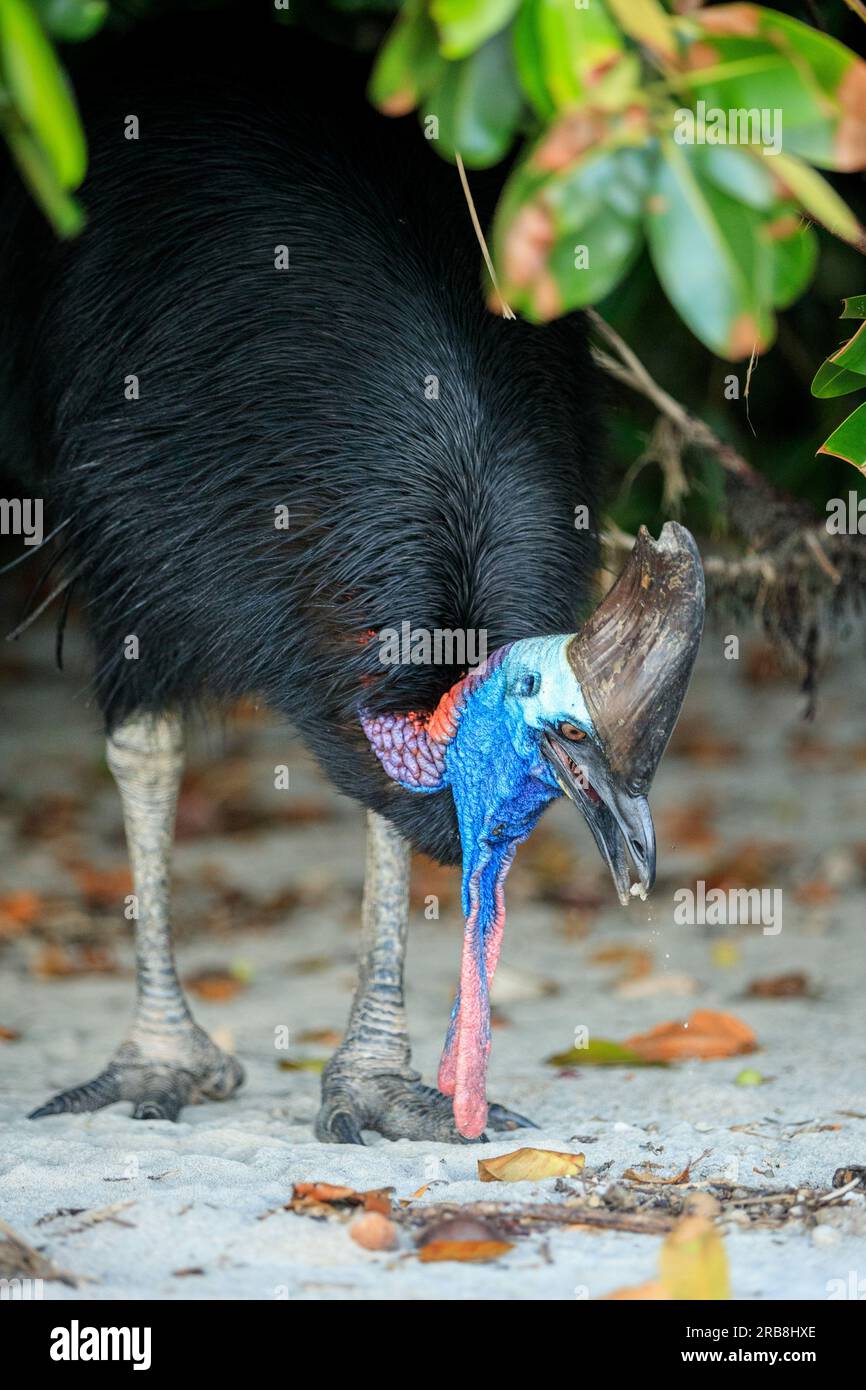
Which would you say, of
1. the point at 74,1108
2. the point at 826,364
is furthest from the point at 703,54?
the point at 74,1108

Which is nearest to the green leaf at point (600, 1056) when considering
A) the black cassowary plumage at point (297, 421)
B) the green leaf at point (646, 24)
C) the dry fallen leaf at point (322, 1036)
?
the dry fallen leaf at point (322, 1036)

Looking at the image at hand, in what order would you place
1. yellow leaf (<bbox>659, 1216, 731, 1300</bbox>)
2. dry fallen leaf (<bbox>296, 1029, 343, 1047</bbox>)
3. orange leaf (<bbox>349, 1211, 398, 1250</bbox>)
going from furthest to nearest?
dry fallen leaf (<bbox>296, 1029, 343, 1047</bbox>)
orange leaf (<bbox>349, 1211, 398, 1250</bbox>)
yellow leaf (<bbox>659, 1216, 731, 1300</bbox>)

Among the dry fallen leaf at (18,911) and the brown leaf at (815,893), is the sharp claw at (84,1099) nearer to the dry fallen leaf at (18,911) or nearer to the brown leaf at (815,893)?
the dry fallen leaf at (18,911)

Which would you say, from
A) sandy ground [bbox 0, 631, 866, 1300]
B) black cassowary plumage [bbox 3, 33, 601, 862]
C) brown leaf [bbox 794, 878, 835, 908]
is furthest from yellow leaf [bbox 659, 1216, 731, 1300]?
brown leaf [bbox 794, 878, 835, 908]

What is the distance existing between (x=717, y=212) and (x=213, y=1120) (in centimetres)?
232

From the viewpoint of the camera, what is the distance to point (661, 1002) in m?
4.75

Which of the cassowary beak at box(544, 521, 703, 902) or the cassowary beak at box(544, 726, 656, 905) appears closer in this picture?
the cassowary beak at box(544, 521, 703, 902)

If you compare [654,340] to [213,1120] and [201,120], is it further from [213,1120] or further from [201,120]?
[213,1120]

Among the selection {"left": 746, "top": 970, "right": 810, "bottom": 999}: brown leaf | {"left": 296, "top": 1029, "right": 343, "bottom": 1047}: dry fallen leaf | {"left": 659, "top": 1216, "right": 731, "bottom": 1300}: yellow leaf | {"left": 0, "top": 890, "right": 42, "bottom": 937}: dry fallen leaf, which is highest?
{"left": 0, "top": 890, "right": 42, "bottom": 937}: dry fallen leaf

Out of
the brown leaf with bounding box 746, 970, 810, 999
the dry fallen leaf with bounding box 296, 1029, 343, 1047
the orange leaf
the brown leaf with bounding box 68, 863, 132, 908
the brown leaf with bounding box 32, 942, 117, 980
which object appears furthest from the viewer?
the brown leaf with bounding box 68, 863, 132, 908

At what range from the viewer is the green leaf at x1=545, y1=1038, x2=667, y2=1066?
13.6 feet

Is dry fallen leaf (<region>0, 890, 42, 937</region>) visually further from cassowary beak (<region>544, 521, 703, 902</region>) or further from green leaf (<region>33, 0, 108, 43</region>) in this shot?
green leaf (<region>33, 0, 108, 43</region>)

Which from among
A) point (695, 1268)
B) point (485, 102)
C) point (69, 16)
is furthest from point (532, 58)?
point (695, 1268)

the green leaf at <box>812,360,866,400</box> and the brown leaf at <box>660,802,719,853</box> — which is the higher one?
the green leaf at <box>812,360,866,400</box>
